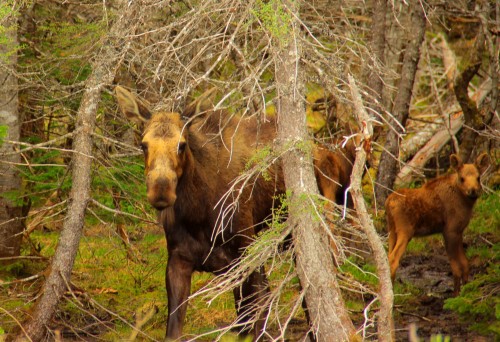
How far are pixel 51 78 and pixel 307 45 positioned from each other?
13.7 ft

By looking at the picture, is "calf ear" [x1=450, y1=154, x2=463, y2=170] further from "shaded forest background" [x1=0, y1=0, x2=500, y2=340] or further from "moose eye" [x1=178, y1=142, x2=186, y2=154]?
"moose eye" [x1=178, y1=142, x2=186, y2=154]

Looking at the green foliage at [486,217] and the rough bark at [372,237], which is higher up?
the rough bark at [372,237]

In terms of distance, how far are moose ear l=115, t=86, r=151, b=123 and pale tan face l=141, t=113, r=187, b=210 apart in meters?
0.23

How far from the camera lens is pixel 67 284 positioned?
8.70 metres

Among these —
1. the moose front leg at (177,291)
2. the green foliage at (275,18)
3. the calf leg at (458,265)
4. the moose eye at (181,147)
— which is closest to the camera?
the green foliage at (275,18)

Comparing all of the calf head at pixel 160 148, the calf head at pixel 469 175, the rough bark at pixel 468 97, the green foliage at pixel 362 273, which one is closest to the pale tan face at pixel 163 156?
the calf head at pixel 160 148

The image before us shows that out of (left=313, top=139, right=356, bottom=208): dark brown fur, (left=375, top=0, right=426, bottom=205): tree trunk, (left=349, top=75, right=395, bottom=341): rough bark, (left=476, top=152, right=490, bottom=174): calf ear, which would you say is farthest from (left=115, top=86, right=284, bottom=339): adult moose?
(left=476, top=152, right=490, bottom=174): calf ear

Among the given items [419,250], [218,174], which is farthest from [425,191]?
[218,174]

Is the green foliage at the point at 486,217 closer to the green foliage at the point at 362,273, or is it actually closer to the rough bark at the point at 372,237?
the green foliage at the point at 362,273

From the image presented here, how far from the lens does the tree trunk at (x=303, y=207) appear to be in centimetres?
681

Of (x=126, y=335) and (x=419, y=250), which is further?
(x=419, y=250)

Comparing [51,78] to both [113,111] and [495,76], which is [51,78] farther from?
[495,76]

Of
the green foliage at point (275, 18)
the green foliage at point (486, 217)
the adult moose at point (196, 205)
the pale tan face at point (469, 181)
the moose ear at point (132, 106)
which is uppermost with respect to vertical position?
the green foliage at point (275, 18)

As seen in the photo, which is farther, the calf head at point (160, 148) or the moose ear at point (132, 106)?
the moose ear at point (132, 106)
